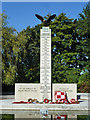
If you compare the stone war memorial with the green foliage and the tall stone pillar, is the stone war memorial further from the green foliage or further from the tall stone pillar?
the green foliage

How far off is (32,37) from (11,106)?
1474cm

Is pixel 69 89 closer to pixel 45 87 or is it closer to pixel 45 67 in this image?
pixel 45 87

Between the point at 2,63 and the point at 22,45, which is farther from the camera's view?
the point at 22,45

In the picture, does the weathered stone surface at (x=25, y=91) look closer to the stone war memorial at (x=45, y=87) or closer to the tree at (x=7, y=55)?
the stone war memorial at (x=45, y=87)

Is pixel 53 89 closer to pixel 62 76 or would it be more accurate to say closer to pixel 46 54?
pixel 46 54

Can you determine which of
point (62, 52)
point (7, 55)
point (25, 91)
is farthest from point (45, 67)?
point (62, 52)

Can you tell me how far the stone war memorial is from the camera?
15.7 meters

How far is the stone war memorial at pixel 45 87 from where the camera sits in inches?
616

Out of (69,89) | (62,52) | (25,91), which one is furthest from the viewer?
(62,52)

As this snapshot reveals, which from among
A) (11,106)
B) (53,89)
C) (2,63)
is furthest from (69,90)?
(2,63)

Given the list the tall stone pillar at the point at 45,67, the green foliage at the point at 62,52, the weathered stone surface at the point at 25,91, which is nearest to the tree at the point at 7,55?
the green foliage at the point at 62,52

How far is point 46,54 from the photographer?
1575cm

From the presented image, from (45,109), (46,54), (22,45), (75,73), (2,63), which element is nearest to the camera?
(45,109)

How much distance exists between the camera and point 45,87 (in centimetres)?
1568
